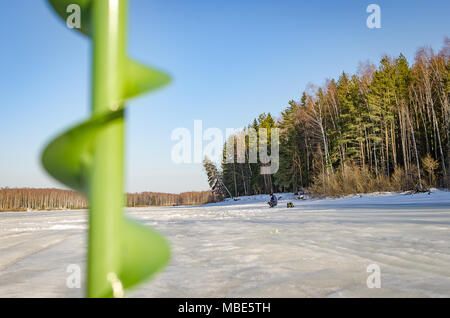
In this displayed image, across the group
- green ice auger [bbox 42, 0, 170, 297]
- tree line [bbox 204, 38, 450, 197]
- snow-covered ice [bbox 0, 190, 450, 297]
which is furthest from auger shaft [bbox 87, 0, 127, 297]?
tree line [bbox 204, 38, 450, 197]

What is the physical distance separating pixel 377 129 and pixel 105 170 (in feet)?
80.9

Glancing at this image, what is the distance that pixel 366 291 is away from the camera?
131cm

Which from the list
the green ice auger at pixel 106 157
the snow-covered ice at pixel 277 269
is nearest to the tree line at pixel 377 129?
the snow-covered ice at pixel 277 269

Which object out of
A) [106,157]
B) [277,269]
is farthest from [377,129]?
[106,157]

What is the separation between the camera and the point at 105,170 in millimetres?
293

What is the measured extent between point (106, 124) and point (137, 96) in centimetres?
6

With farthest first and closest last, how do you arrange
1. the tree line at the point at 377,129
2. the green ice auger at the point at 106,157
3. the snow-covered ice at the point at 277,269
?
the tree line at the point at 377,129, the snow-covered ice at the point at 277,269, the green ice auger at the point at 106,157

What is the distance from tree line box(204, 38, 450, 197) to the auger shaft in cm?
1719

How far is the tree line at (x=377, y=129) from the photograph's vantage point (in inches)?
687

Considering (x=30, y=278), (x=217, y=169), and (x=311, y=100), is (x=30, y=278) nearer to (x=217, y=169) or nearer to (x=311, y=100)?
(x=311, y=100)

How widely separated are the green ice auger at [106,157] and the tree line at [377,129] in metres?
17.2

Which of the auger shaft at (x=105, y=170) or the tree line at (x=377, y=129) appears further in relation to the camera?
the tree line at (x=377, y=129)

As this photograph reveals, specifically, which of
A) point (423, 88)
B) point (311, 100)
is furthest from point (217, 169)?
point (423, 88)

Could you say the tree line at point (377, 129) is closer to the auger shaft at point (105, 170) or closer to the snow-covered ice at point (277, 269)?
the snow-covered ice at point (277, 269)
